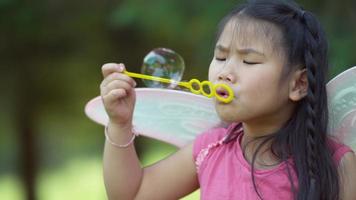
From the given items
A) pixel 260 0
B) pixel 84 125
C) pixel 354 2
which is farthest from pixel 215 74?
pixel 84 125

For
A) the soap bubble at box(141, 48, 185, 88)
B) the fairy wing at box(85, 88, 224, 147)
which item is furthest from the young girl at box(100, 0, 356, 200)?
the soap bubble at box(141, 48, 185, 88)

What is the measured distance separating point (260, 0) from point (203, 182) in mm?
427

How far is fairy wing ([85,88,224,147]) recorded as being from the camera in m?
1.89

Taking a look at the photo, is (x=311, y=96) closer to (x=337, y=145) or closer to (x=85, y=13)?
(x=337, y=145)

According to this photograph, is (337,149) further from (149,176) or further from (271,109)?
(149,176)

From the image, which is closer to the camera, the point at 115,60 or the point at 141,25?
the point at 141,25

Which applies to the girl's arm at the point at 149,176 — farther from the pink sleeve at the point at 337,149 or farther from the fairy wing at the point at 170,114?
the pink sleeve at the point at 337,149

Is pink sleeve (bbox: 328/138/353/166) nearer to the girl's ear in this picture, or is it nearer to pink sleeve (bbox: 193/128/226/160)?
the girl's ear

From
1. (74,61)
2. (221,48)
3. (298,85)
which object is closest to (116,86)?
(221,48)

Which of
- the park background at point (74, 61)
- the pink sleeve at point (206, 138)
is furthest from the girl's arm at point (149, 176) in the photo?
the park background at point (74, 61)

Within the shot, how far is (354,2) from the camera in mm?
2838

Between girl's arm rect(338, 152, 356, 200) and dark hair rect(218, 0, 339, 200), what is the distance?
0.06 feet

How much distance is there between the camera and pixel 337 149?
169 cm

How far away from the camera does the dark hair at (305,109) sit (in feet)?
5.29
